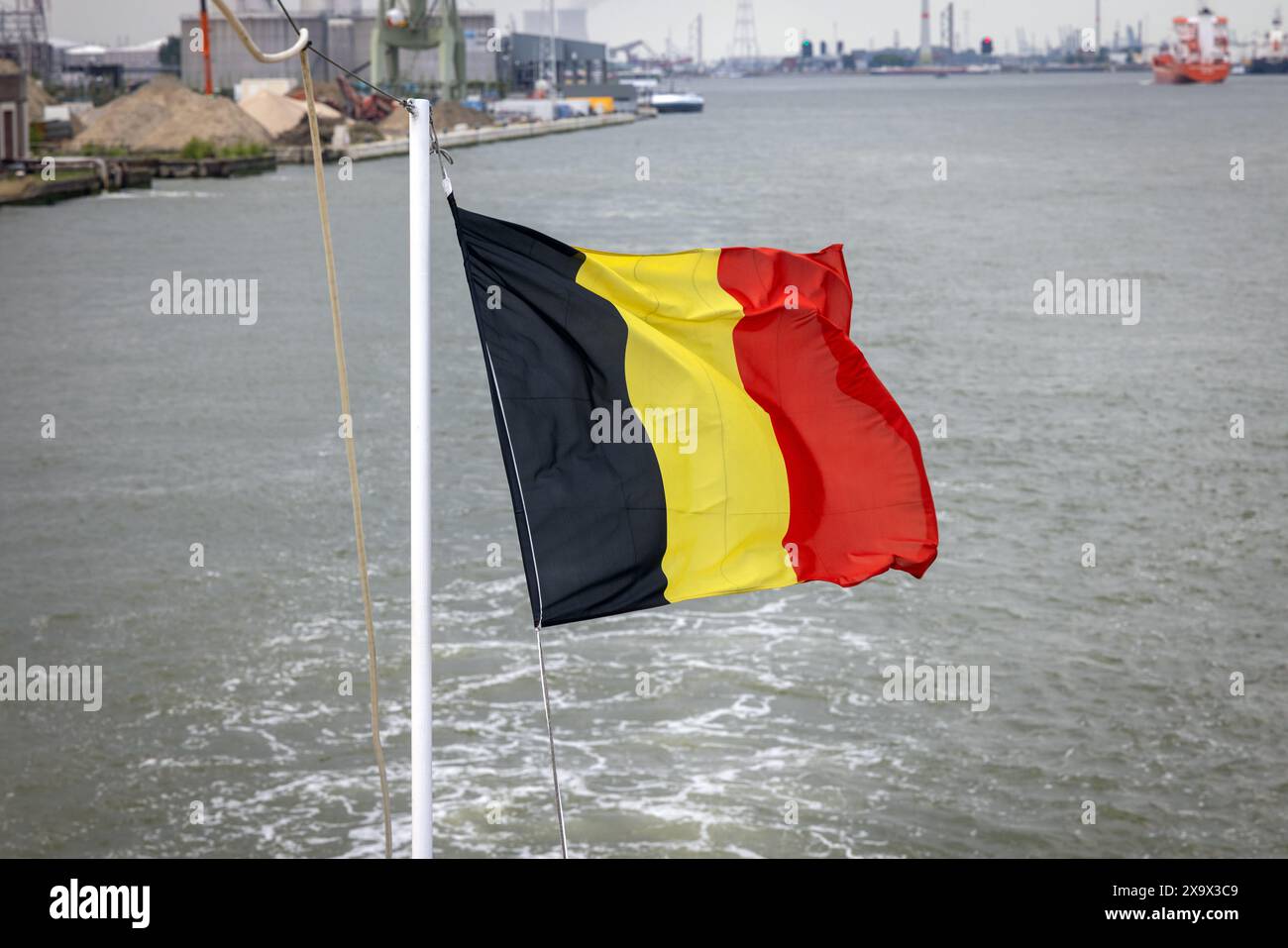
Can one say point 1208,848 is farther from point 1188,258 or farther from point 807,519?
point 1188,258

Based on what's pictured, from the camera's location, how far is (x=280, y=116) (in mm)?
106875

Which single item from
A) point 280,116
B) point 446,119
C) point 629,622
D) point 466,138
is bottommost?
point 629,622

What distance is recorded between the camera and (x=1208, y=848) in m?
14.8

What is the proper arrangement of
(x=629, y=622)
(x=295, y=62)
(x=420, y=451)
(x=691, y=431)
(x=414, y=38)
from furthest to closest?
1. (x=295, y=62)
2. (x=414, y=38)
3. (x=629, y=622)
4. (x=691, y=431)
5. (x=420, y=451)

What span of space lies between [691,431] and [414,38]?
439 ft

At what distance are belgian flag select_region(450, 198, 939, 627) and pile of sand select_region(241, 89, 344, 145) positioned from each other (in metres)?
100

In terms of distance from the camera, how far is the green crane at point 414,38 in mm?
134500

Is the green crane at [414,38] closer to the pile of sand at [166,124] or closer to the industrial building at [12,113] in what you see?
the pile of sand at [166,124]

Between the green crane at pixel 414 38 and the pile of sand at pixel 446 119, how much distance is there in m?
3.16

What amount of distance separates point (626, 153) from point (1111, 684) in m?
103

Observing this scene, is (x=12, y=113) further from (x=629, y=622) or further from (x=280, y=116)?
(x=629, y=622)

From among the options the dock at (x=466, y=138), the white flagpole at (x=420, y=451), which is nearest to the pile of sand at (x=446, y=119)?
the dock at (x=466, y=138)

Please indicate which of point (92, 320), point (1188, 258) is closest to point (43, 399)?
point (92, 320)

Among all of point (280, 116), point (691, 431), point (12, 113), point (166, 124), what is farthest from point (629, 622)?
point (280, 116)
